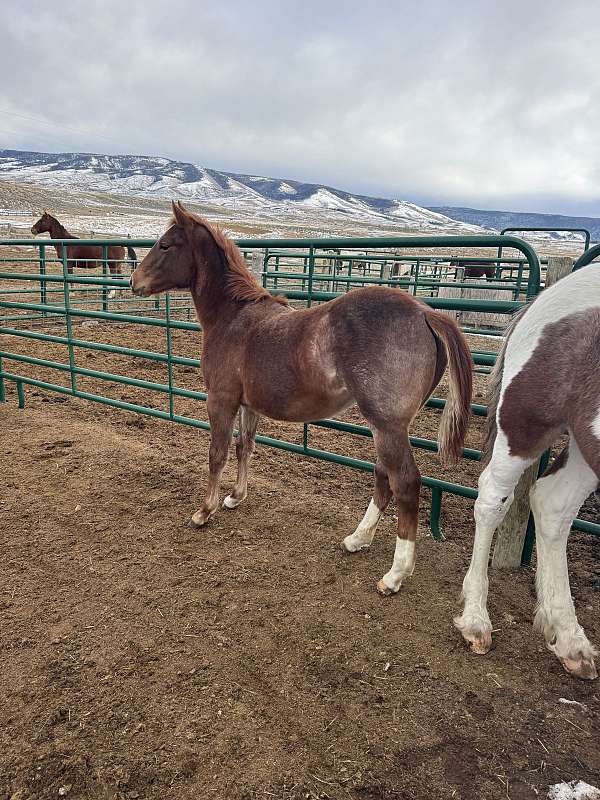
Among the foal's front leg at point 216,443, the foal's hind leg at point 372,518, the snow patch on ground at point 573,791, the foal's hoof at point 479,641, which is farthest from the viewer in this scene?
the foal's front leg at point 216,443

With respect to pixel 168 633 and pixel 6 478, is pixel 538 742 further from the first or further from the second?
pixel 6 478

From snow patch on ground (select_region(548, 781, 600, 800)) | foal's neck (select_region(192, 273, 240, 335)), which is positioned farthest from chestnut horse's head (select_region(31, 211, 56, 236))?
snow patch on ground (select_region(548, 781, 600, 800))

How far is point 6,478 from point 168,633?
2.17 meters

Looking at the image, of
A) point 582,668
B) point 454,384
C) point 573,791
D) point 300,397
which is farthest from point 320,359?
point 573,791

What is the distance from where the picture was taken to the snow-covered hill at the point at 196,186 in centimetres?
12662

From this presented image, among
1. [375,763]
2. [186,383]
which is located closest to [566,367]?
[375,763]

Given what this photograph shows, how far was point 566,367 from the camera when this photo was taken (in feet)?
5.66

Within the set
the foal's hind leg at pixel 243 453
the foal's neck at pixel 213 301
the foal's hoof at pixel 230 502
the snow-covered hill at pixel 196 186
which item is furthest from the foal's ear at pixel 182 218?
the snow-covered hill at pixel 196 186

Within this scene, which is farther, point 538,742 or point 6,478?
point 6,478

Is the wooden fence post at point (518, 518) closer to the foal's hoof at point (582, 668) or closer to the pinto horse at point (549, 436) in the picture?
the pinto horse at point (549, 436)

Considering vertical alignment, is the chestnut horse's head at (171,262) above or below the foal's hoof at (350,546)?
above

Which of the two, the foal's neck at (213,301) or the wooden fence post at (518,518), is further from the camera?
the foal's neck at (213,301)

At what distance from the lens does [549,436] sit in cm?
185

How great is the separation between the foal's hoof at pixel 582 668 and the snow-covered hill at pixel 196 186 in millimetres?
122841
